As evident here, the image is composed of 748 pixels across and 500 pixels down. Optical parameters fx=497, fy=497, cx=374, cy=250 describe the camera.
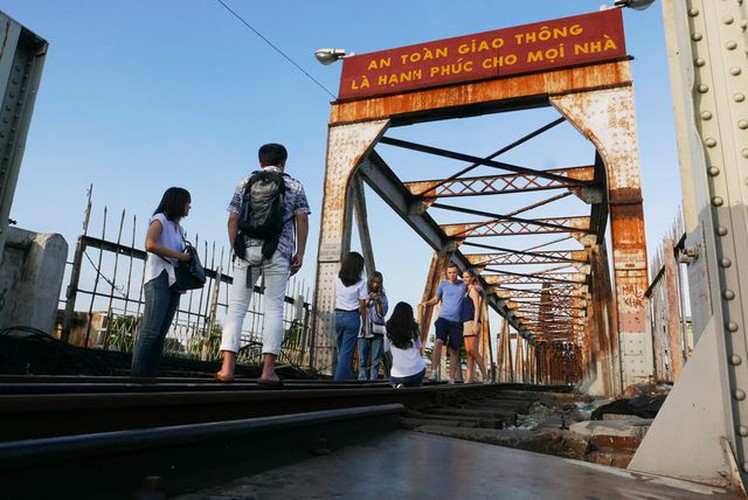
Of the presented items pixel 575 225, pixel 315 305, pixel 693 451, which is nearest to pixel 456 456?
pixel 693 451

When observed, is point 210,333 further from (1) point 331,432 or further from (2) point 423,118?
(1) point 331,432

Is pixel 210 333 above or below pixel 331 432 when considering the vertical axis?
above

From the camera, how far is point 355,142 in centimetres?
980

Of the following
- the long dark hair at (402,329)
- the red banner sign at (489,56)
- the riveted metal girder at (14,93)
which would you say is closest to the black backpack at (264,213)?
the long dark hair at (402,329)

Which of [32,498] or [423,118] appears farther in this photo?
[423,118]

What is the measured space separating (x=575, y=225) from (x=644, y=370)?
916 centimetres

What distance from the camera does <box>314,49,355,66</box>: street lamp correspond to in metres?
9.77

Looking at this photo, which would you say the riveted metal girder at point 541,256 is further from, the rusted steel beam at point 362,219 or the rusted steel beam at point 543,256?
the rusted steel beam at point 362,219

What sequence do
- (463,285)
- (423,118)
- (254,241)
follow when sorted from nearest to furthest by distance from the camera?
(254,241), (463,285), (423,118)

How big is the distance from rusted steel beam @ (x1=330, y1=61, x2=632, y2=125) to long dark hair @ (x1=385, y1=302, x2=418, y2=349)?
4964 mm

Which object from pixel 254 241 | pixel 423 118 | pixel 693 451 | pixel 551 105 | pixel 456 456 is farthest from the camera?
pixel 423 118

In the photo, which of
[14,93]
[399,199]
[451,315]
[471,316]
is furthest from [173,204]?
[399,199]

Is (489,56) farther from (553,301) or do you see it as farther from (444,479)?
(553,301)

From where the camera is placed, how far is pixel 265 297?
3.93 meters
